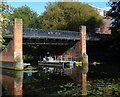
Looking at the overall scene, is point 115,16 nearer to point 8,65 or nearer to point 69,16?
point 69,16

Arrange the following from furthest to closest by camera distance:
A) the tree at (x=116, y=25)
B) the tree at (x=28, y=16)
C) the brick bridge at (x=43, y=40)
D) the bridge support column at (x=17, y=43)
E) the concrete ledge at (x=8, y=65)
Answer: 1. the tree at (x=28, y=16)
2. the tree at (x=116, y=25)
3. the brick bridge at (x=43, y=40)
4. the concrete ledge at (x=8, y=65)
5. the bridge support column at (x=17, y=43)

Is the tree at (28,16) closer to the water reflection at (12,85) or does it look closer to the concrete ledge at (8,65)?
the concrete ledge at (8,65)

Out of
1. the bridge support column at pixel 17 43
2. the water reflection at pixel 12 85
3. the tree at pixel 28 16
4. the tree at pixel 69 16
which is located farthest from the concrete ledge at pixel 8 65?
the tree at pixel 28 16

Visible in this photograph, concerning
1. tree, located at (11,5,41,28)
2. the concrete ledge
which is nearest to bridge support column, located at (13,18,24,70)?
the concrete ledge

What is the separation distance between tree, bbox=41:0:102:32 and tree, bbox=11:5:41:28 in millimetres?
7011

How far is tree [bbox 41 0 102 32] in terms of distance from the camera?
180ft

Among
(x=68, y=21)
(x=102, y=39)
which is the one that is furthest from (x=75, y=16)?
(x=102, y=39)

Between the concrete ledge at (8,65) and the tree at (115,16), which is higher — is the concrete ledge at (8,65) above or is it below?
below

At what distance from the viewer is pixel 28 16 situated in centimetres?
6750

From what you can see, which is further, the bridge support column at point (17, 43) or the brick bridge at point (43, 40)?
the brick bridge at point (43, 40)

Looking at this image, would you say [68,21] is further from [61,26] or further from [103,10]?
[103,10]

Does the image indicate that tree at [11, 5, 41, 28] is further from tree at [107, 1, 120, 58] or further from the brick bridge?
tree at [107, 1, 120, 58]

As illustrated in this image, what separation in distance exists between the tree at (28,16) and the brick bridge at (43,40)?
67.6ft

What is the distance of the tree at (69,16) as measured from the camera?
54.9 m
